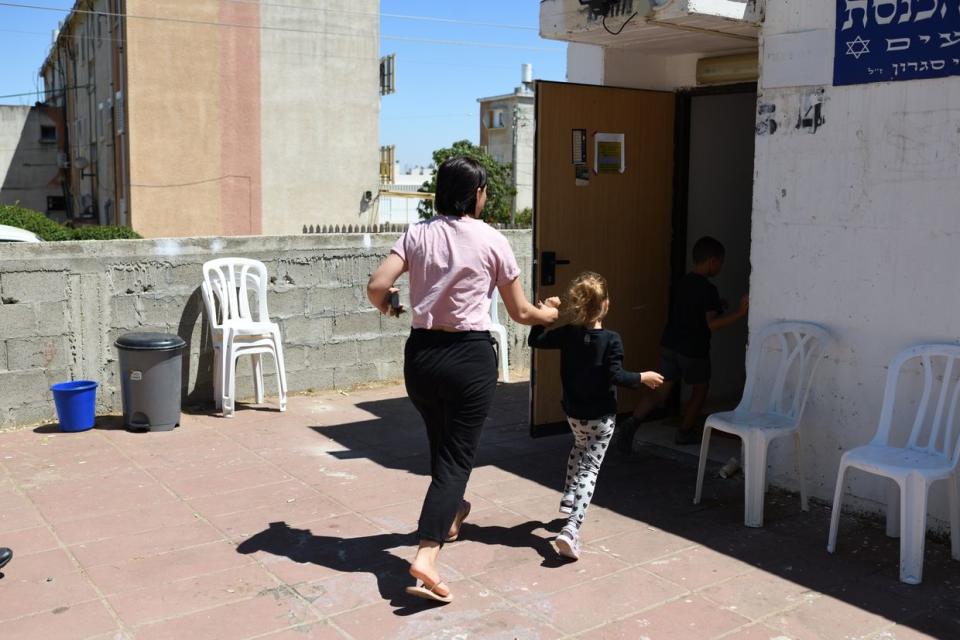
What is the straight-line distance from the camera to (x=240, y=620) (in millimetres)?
3891

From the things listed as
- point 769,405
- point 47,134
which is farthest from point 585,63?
point 47,134

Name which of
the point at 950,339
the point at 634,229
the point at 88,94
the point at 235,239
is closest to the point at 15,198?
the point at 88,94

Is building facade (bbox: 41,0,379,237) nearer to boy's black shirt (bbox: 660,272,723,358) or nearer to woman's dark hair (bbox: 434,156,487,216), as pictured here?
boy's black shirt (bbox: 660,272,723,358)

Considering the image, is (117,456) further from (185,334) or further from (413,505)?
(413,505)

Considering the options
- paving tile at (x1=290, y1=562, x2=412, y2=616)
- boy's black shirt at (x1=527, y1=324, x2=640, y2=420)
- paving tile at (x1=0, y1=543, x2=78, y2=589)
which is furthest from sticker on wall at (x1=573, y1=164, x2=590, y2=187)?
paving tile at (x1=0, y1=543, x2=78, y2=589)

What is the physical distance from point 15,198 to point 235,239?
37460 mm

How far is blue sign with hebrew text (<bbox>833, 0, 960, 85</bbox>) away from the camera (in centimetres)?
464

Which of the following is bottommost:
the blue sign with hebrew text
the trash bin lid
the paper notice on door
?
the trash bin lid

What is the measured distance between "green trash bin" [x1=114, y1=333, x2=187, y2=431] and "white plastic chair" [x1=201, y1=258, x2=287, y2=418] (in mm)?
504

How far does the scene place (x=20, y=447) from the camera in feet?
21.5

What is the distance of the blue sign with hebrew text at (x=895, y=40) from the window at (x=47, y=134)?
4132 centimetres

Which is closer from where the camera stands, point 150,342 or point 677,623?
point 677,623

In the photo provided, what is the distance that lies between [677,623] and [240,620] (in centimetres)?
182

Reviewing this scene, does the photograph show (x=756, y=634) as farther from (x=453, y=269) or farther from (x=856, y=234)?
(x=856, y=234)
